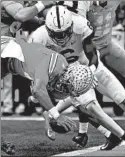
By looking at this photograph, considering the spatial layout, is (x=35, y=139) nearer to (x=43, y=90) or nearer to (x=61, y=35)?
(x=61, y=35)

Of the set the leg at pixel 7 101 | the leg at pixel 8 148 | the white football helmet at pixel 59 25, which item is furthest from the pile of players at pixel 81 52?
the leg at pixel 7 101

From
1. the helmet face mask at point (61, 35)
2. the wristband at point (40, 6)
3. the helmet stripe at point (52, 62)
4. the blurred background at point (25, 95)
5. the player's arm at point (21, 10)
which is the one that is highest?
the wristband at point (40, 6)

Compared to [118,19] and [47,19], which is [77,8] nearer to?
[47,19]

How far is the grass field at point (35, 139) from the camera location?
376 centimetres

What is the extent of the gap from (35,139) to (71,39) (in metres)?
0.54

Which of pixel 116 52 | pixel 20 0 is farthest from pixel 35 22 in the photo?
pixel 116 52

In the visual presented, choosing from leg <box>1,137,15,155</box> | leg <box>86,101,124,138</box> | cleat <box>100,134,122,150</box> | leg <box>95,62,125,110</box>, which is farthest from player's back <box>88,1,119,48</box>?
leg <box>1,137,15,155</box>

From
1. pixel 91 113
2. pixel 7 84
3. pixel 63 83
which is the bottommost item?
pixel 7 84

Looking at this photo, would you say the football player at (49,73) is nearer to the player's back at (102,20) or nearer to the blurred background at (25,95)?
the player's back at (102,20)

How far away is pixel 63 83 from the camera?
352 centimetres

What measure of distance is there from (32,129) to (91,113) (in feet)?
2.49

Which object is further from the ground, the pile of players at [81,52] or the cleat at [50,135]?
the pile of players at [81,52]

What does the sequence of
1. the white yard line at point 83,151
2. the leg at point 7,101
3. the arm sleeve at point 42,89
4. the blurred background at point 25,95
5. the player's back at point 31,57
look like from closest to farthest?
the arm sleeve at point 42,89, the player's back at point 31,57, the white yard line at point 83,151, the leg at point 7,101, the blurred background at point 25,95

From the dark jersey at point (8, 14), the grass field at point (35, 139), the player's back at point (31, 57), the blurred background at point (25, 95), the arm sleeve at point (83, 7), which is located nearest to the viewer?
the player's back at point (31, 57)
